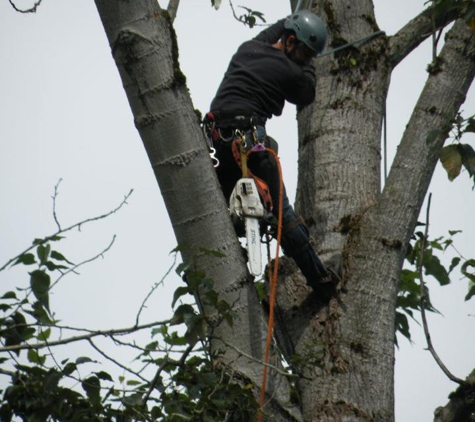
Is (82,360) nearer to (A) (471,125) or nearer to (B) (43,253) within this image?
(B) (43,253)

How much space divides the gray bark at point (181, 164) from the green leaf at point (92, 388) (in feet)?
1.52

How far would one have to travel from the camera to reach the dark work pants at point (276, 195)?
13.8 feet

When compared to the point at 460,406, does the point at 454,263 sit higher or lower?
higher

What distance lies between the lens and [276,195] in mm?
4598

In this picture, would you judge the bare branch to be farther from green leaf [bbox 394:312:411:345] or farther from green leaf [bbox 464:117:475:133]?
green leaf [bbox 394:312:411:345]

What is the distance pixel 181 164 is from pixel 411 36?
1.85 metres

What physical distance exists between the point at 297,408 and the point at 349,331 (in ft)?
1.34

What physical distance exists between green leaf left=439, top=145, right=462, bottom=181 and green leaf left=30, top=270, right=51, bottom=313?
5.63 ft

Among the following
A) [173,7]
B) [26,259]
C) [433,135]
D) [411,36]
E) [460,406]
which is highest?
[411,36]

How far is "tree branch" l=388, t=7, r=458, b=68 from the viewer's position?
16.0 ft

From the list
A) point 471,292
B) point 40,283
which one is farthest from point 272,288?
point 471,292

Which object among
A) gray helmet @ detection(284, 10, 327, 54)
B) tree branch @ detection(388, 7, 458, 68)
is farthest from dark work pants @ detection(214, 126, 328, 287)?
tree branch @ detection(388, 7, 458, 68)

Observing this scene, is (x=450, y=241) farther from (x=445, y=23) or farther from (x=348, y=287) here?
(x=348, y=287)

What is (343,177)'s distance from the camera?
443 cm
